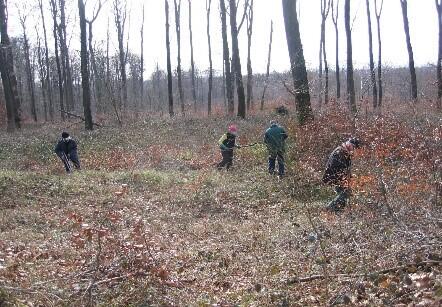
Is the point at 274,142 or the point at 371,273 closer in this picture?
the point at 371,273

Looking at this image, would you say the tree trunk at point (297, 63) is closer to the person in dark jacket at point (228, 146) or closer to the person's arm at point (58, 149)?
the person in dark jacket at point (228, 146)

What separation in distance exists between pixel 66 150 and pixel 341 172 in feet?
32.0

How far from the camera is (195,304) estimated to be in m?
5.73

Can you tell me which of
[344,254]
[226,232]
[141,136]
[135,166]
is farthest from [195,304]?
[141,136]

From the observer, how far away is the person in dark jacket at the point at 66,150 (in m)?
15.4

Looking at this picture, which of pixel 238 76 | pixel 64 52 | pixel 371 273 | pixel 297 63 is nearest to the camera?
pixel 371 273

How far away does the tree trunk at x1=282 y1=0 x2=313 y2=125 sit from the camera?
51.0 ft

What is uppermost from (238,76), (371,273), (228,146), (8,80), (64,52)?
(64,52)

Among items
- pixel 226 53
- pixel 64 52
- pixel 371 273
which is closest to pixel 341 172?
pixel 371 273

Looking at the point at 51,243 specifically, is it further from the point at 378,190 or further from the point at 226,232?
the point at 378,190

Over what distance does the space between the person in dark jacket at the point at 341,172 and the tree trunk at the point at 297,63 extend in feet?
19.2

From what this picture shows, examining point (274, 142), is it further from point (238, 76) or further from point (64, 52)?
point (64, 52)

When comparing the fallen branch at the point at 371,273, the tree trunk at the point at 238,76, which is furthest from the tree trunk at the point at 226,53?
the fallen branch at the point at 371,273

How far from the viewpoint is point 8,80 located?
2745 centimetres
